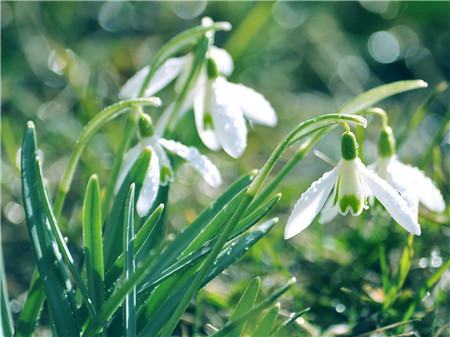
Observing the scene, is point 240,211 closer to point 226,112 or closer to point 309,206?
point 309,206

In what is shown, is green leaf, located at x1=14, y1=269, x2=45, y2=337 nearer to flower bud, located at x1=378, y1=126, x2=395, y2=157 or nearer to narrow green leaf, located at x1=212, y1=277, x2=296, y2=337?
narrow green leaf, located at x1=212, y1=277, x2=296, y2=337

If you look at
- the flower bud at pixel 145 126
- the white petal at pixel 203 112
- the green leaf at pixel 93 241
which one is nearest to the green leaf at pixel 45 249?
the green leaf at pixel 93 241

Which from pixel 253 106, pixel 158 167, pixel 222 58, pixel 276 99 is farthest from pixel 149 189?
pixel 276 99

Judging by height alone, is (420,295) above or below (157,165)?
below

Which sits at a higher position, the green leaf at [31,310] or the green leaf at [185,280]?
the green leaf at [185,280]

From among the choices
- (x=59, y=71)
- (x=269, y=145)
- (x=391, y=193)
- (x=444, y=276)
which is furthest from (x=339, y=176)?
(x=59, y=71)

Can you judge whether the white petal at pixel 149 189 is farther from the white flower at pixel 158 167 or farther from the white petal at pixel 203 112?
the white petal at pixel 203 112
